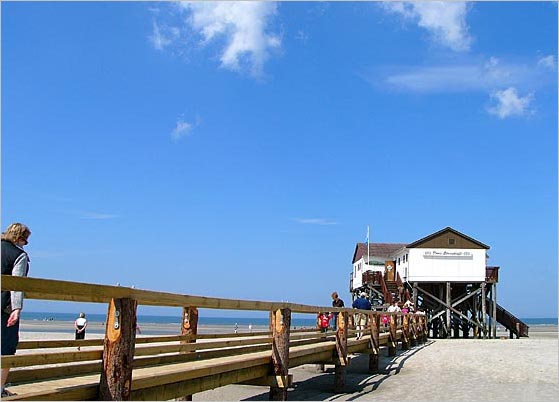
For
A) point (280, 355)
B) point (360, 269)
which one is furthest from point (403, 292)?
point (280, 355)

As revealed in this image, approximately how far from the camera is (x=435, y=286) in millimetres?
40719

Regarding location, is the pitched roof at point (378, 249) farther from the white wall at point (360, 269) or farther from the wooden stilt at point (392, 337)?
the wooden stilt at point (392, 337)

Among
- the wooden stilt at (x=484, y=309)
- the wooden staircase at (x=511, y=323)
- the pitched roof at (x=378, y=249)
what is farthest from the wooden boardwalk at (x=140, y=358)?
Answer: the pitched roof at (x=378, y=249)

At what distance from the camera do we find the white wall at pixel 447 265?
37938 millimetres

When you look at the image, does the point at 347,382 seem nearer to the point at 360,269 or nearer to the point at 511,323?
the point at 511,323

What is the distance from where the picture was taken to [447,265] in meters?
38.1

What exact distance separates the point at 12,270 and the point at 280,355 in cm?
402

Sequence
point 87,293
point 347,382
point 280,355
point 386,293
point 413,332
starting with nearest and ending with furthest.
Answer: point 87,293
point 280,355
point 347,382
point 413,332
point 386,293

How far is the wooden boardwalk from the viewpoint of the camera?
4301 mm

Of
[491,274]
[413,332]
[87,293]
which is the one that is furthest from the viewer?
[491,274]

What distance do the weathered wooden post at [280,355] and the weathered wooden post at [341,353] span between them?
10.4 feet

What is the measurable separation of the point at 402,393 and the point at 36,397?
769 centimetres

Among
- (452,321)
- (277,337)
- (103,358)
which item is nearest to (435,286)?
(452,321)

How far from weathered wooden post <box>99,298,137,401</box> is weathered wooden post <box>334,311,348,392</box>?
6.84 m
